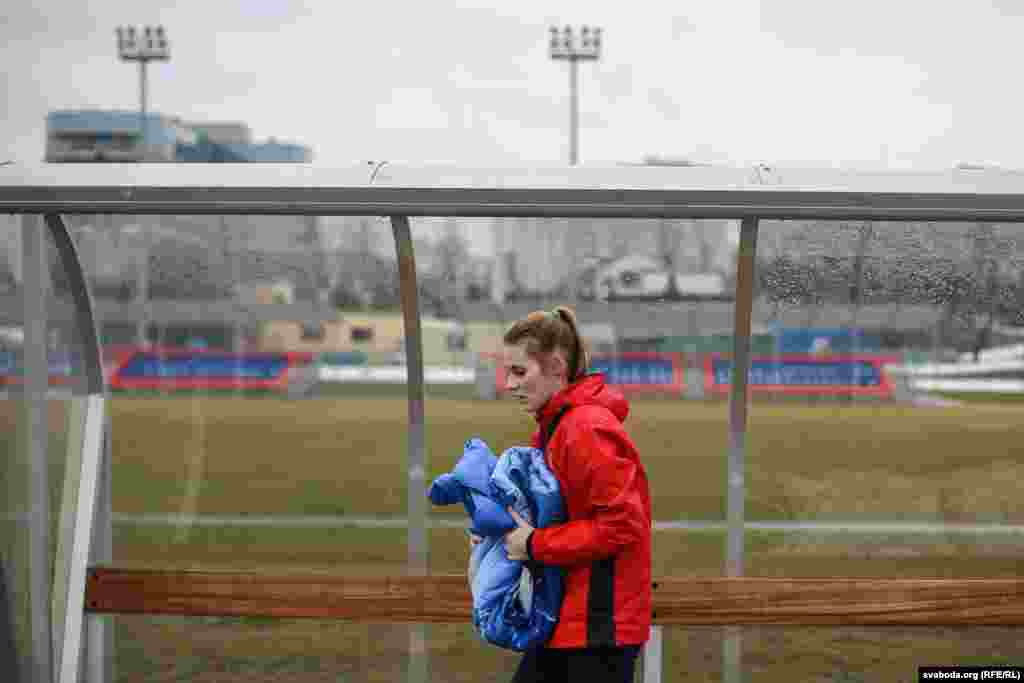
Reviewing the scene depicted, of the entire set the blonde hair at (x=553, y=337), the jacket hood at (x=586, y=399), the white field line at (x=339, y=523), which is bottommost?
the white field line at (x=339, y=523)

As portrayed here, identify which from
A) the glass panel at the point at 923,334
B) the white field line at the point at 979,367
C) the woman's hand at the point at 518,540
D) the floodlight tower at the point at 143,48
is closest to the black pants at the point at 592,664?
the woman's hand at the point at 518,540

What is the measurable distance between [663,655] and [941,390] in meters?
8.27

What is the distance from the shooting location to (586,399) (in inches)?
103

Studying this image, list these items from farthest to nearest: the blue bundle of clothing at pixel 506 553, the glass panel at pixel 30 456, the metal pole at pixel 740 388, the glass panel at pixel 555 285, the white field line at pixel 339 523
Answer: the white field line at pixel 339 523 < the glass panel at pixel 555 285 < the glass panel at pixel 30 456 < the metal pole at pixel 740 388 < the blue bundle of clothing at pixel 506 553

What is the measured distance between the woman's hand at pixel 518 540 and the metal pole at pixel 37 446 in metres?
2.03

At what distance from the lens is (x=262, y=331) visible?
23.9 m

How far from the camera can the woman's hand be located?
8.54 feet

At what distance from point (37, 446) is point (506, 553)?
2.04m

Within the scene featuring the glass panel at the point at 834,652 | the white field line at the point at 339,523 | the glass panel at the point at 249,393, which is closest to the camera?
the glass panel at the point at 834,652

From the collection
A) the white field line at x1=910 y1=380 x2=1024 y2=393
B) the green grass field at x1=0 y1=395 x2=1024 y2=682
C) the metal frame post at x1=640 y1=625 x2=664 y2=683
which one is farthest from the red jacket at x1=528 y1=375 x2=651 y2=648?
the white field line at x1=910 y1=380 x2=1024 y2=393

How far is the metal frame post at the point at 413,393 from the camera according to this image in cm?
362

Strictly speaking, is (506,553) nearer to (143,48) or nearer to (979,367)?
(979,367)

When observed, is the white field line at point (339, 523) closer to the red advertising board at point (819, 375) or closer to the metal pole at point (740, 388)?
the red advertising board at point (819, 375)

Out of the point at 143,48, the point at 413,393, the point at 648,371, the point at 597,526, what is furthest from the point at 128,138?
the point at 597,526
